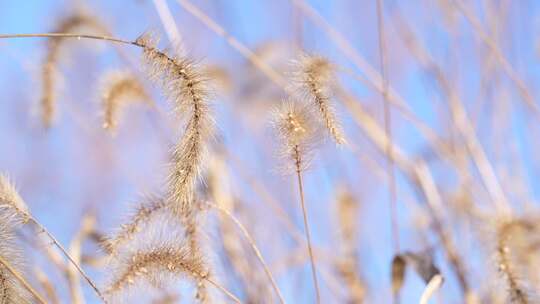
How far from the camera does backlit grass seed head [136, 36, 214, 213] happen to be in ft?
3.22

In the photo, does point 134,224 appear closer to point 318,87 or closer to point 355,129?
point 318,87

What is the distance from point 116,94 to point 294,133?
599 millimetres

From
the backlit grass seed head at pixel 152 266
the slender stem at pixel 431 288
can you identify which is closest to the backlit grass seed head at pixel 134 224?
the backlit grass seed head at pixel 152 266

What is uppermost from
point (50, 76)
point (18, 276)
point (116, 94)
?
point (50, 76)

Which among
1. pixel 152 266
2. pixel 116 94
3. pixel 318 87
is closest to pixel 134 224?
pixel 152 266

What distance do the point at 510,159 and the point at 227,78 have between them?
3.13 ft

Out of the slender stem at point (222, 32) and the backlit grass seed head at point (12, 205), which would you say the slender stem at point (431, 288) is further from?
the backlit grass seed head at point (12, 205)

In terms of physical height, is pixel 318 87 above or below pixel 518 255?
above

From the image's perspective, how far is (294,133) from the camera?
3.39 feet

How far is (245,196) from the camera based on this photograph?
2309mm

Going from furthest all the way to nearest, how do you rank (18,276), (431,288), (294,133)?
(431,288) → (294,133) → (18,276)

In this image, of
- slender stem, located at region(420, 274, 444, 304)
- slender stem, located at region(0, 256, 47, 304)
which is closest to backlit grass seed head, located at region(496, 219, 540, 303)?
slender stem, located at region(420, 274, 444, 304)

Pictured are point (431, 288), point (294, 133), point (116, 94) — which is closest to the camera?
point (294, 133)

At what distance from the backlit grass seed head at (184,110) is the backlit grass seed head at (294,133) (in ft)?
0.33
